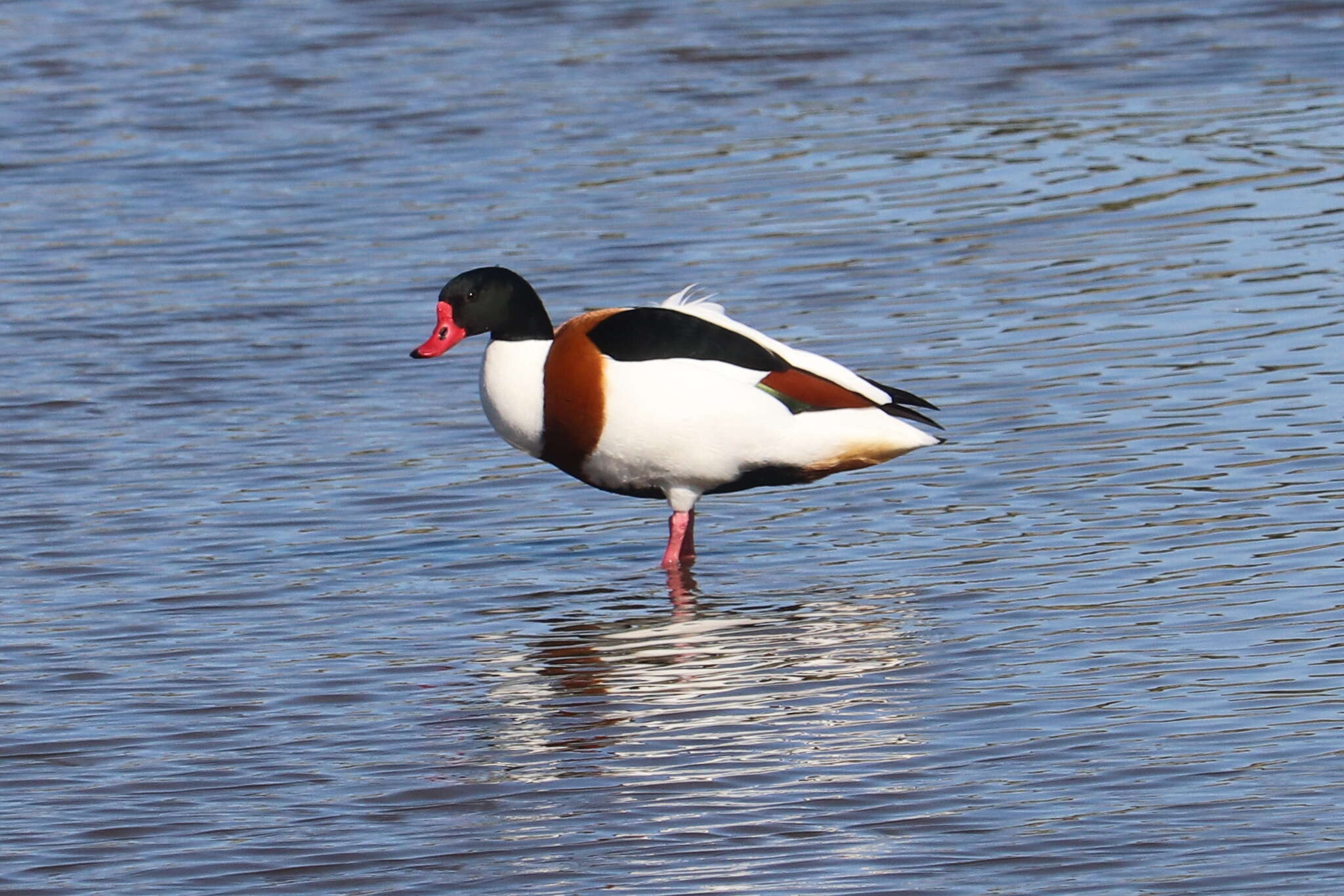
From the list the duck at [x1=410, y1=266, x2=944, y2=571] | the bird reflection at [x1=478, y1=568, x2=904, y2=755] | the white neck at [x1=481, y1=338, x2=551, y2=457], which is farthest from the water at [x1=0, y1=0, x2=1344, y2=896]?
the white neck at [x1=481, y1=338, x2=551, y2=457]

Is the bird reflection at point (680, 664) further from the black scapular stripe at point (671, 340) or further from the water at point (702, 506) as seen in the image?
the black scapular stripe at point (671, 340)

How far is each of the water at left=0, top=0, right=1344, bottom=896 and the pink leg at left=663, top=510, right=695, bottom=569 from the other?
0.33 feet

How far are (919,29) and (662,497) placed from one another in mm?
10995

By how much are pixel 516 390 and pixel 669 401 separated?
0.51 metres

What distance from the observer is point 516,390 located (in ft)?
27.7

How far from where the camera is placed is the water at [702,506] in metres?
5.91

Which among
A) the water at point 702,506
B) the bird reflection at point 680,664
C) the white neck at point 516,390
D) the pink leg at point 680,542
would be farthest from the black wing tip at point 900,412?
the white neck at point 516,390

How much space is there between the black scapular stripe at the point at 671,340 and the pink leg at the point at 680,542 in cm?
55

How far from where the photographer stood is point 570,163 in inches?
599

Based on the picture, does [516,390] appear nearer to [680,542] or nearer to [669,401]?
[669,401]

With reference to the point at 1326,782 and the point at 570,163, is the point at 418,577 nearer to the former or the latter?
the point at 1326,782

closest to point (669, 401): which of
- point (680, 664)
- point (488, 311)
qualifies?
point (488, 311)

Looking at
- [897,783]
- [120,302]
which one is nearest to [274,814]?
[897,783]

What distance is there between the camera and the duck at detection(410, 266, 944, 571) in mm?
8344
